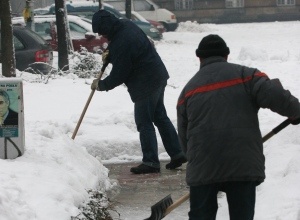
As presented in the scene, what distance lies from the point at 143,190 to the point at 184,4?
40.4 metres

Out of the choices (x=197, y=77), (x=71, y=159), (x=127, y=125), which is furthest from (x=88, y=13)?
(x=197, y=77)

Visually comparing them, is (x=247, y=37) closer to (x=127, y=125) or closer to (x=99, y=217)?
(x=127, y=125)

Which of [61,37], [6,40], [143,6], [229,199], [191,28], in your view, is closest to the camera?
[229,199]

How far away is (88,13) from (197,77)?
1074 inches

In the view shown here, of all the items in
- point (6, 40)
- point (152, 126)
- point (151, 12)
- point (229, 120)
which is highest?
point (229, 120)

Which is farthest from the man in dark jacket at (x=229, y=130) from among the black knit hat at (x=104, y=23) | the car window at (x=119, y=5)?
the car window at (x=119, y=5)

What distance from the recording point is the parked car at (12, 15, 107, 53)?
2214 centimetres

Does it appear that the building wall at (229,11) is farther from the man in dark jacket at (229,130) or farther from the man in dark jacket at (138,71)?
the man in dark jacket at (229,130)

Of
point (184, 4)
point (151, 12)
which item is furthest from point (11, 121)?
point (184, 4)

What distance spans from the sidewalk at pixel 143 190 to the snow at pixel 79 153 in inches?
9.6

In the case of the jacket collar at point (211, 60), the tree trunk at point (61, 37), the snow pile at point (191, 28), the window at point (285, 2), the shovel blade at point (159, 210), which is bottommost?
the window at point (285, 2)

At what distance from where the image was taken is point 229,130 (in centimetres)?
511

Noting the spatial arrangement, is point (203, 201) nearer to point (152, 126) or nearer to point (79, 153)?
point (79, 153)

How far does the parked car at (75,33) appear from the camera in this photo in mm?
A: 22141
